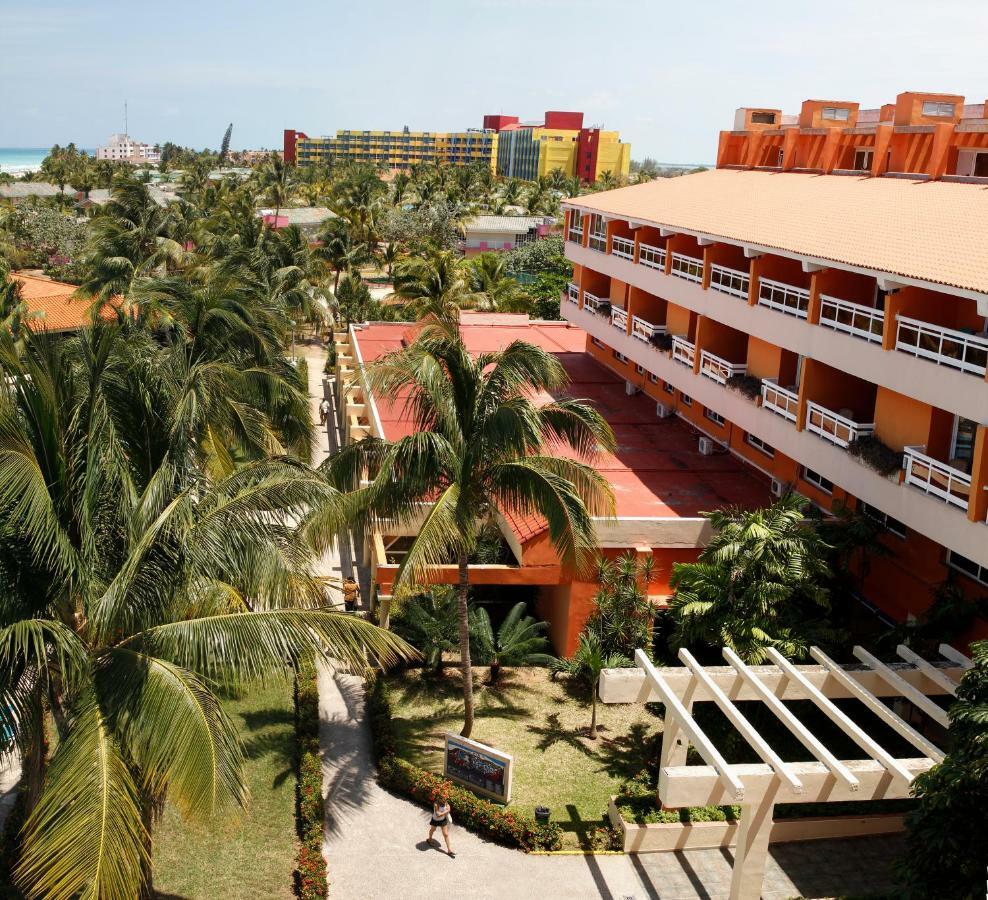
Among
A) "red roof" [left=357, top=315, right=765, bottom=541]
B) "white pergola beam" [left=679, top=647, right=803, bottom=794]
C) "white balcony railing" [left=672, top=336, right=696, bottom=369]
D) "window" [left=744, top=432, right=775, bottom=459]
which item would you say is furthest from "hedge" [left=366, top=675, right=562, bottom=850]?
"white balcony railing" [left=672, top=336, right=696, bottom=369]

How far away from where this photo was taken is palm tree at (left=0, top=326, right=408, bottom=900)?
31.2ft

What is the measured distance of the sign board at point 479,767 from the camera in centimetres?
1628

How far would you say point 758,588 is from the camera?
17.1m

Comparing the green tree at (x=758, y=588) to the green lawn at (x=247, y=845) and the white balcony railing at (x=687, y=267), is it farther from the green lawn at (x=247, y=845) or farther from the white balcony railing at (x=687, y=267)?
the white balcony railing at (x=687, y=267)

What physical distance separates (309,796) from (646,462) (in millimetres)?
12516

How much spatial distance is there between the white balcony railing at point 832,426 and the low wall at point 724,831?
6902 mm

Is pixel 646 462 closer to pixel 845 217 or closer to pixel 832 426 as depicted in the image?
pixel 832 426

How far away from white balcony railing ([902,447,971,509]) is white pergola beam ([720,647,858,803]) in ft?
14.1

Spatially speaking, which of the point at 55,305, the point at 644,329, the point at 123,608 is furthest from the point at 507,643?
the point at 55,305

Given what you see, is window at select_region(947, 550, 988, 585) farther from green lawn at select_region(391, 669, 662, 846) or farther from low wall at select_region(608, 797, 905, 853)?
green lawn at select_region(391, 669, 662, 846)

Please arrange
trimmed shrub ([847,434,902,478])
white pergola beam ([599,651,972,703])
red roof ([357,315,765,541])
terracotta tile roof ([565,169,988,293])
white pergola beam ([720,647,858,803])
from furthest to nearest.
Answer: red roof ([357,315,765,541]) → trimmed shrub ([847,434,902,478]) → terracotta tile roof ([565,169,988,293]) → white pergola beam ([599,651,972,703]) → white pergola beam ([720,647,858,803])

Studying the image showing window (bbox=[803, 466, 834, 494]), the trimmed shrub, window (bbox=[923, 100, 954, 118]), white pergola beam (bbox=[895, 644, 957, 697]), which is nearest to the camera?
white pergola beam (bbox=[895, 644, 957, 697])

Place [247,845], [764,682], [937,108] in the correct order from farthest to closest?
1. [937,108]
2. [764,682]
3. [247,845]

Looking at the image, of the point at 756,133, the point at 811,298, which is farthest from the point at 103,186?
the point at 811,298
